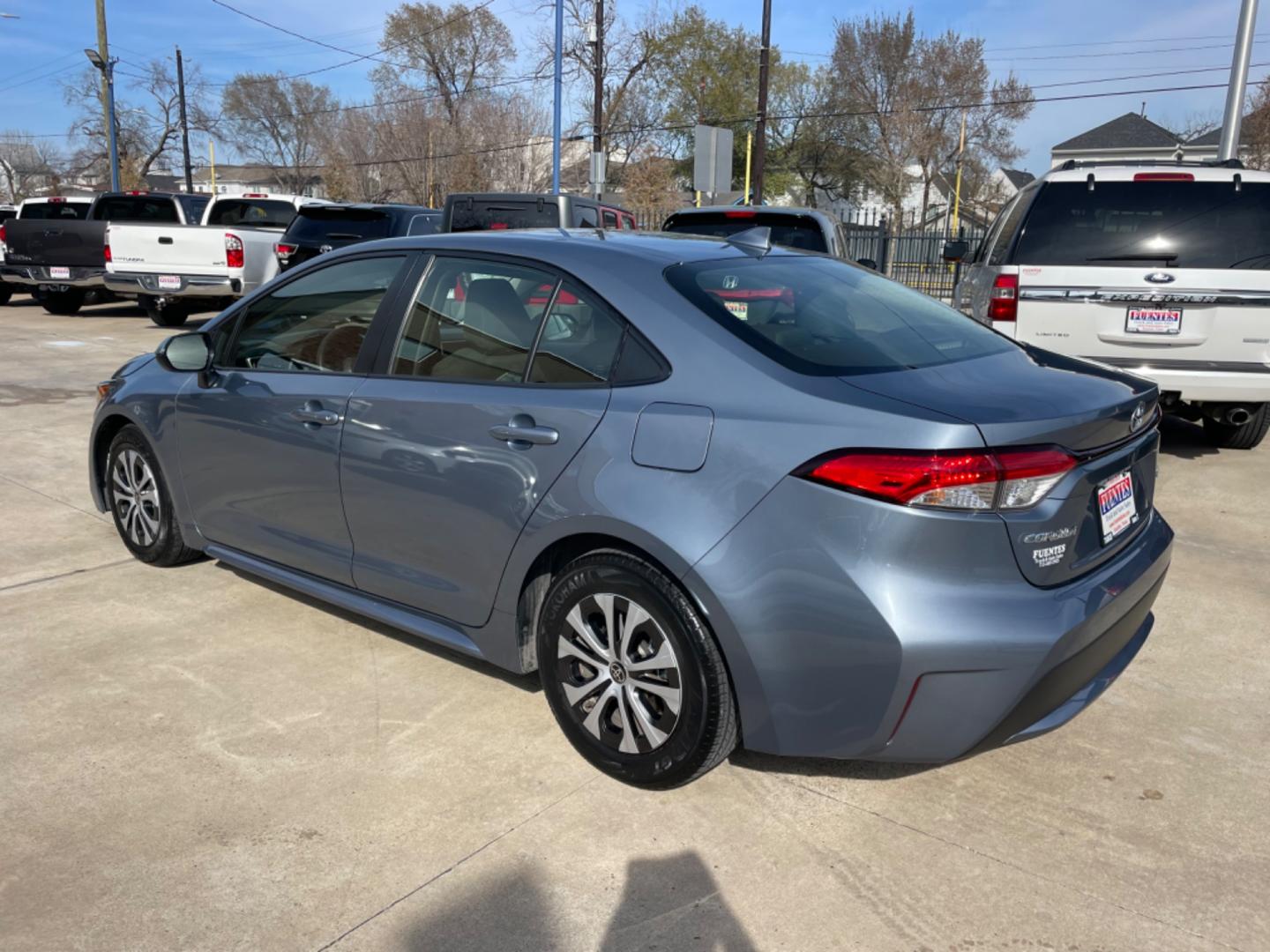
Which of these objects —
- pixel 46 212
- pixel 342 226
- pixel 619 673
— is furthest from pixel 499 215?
pixel 46 212

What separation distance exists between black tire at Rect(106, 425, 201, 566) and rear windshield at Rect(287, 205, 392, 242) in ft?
28.0

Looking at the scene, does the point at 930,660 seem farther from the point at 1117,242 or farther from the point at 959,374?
the point at 1117,242

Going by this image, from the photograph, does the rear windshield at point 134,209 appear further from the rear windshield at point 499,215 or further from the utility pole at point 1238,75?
the utility pole at point 1238,75

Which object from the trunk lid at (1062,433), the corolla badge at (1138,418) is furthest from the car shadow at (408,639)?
the corolla badge at (1138,418)

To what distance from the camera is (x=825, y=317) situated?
10.4ft

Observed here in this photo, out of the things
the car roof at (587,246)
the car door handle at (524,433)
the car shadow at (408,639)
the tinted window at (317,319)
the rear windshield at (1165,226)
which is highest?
the rear windshield at (1165,226)

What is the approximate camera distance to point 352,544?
3705mm

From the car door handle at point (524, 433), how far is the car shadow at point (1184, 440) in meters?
5.85

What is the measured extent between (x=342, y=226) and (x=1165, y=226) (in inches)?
396

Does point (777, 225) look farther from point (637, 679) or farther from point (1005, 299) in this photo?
point (637, 679)

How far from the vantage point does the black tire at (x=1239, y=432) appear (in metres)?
7.43

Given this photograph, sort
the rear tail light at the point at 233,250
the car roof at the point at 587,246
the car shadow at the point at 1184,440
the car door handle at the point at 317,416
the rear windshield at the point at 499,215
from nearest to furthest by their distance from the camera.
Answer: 1. the car roof at the point at 587,246
2. the car door handle at the point at 317,416
3. the car shadow at the point at 1184,440
4. the rear windshield at the point at 499,215
5. the rear tail light at the point at 233,250

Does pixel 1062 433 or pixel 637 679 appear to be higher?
pixel 1062 433

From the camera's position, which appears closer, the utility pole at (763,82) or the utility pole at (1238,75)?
the utility pole at (1238,75)
